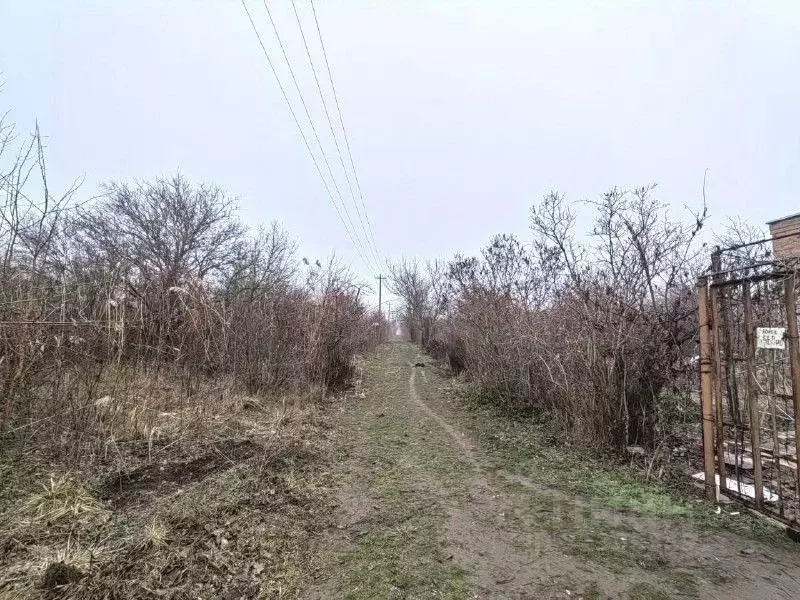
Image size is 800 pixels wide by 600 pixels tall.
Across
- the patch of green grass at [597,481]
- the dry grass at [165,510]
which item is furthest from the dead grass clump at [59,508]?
the patch of green grass at [597,481]

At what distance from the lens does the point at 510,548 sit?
3.20 metres

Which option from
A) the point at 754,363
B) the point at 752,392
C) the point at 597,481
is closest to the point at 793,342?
the point at 754,363

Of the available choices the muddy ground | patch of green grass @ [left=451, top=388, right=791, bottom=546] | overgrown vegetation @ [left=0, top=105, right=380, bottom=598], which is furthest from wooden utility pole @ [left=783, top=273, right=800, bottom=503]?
overgrown vegetation @ [left=0, top=105, right=380, bottom=598]

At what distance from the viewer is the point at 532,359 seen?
25.2 feet

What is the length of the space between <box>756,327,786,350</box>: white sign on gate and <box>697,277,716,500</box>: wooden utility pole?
0.52 meters

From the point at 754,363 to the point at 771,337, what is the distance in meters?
0.28

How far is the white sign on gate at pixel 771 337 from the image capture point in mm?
3182

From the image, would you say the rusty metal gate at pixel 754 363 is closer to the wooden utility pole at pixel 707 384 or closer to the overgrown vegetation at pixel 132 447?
the wooden utility pole at pixel 707 384

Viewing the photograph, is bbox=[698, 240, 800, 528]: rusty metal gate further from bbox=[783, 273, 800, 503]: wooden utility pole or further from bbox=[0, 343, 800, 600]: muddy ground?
bbox=[0, 343, 800, 600]: muddy ground

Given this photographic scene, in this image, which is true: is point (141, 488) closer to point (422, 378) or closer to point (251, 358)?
point (251, 358)

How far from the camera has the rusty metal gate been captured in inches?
126

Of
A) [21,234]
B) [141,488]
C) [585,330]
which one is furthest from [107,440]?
[585,330]

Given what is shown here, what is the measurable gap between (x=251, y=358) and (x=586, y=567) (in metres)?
6.42

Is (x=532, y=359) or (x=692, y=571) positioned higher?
(x=532, y=359)
